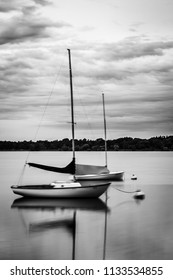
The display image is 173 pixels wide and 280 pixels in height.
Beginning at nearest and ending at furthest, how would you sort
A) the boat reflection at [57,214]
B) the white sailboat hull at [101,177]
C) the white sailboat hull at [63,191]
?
the boat reflection at [57,214] → the white sailboat hull at [63,191] → the white sailboat hull at [101,177]

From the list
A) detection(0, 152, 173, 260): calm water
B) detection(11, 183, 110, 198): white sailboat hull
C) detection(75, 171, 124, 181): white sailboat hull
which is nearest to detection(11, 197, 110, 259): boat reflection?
detection(0, 152, 173, 260): calm water

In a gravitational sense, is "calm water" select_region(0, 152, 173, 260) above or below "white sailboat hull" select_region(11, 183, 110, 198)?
below

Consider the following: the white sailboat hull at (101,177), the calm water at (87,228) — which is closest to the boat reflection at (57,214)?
the calm water at (87,228)

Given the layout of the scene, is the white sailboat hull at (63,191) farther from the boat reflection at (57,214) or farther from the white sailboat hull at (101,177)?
the white sailboat hull at (101,177)

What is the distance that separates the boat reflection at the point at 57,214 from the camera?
12.9m

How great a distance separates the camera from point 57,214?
1577 cm

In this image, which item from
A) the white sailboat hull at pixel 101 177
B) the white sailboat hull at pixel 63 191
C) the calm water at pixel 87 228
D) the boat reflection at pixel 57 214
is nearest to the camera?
the calm water at pixel 87 228

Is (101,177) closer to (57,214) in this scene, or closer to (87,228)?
(57,214)

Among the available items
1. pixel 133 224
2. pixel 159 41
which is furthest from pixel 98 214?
pixel 159 41

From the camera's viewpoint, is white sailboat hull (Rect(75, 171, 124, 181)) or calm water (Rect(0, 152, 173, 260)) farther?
white sailboat hull (Rect(75, 171, 124, 181))

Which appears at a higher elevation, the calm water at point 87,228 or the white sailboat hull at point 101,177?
the white sailboat hull at point 101,177

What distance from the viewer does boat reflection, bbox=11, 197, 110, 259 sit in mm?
12866

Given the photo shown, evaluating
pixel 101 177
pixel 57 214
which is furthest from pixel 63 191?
pixel 101 177

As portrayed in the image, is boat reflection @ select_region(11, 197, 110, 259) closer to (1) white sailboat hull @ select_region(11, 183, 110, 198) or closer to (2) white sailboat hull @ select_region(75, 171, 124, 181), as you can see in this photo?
(1) white sailboat hull @ select_region(11, 183, 110, 198)
